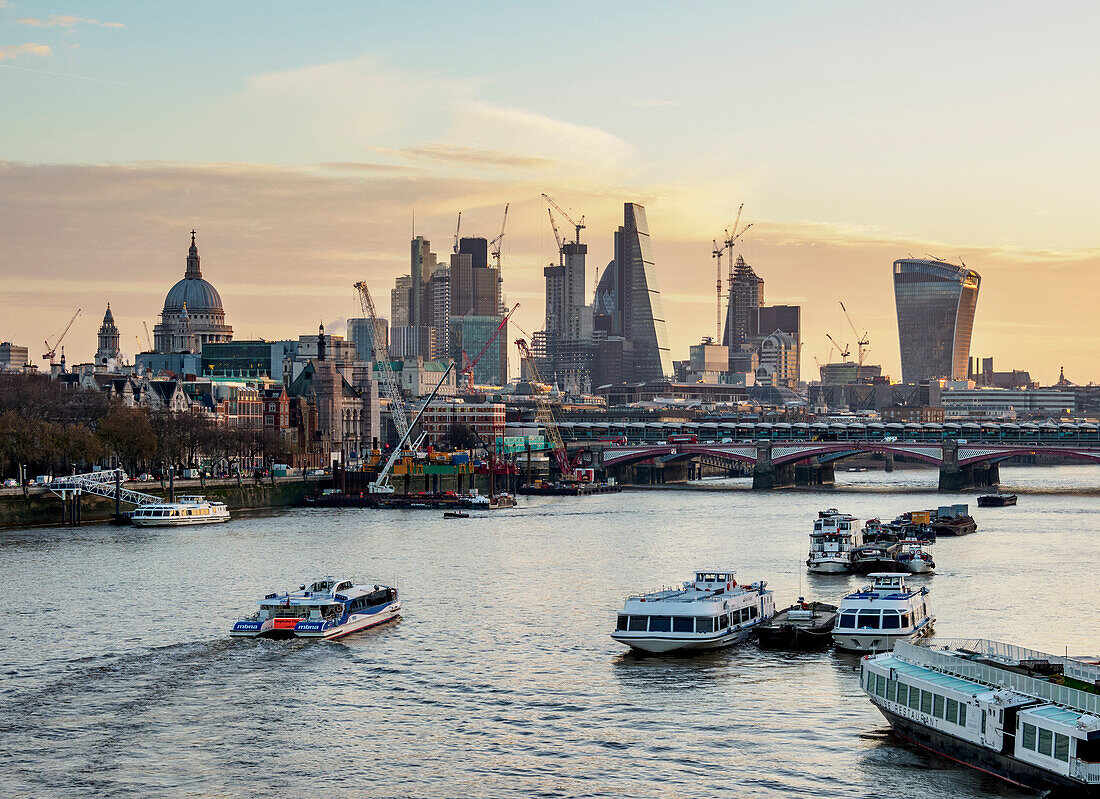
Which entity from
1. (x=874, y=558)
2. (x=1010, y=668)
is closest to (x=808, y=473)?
(x=874, y=558)

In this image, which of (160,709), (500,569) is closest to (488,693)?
(160,709)

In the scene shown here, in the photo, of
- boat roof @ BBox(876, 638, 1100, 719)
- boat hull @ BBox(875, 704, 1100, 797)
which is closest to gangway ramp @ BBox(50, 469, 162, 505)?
boat roof @ BBox(876, 638, 1100, 719)

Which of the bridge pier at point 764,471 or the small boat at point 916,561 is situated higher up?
the bridge pier at point 764,471

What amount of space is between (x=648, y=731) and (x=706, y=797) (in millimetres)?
6185

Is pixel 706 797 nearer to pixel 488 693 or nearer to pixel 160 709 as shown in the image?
pixel 488 693

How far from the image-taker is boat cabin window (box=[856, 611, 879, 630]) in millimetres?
55094

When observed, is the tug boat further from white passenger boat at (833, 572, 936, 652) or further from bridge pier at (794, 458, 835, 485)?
bridge pier at (794, 458, 835, 485)

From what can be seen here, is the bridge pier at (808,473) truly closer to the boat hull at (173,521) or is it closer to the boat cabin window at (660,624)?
the boat hull at (173,521)

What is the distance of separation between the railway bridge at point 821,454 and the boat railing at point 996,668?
392 ft

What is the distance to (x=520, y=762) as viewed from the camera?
41469 millimetres

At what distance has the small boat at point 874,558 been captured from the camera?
80938mm

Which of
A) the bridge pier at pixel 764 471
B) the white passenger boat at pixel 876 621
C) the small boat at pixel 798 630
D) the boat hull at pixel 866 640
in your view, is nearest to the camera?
the boat hull at pixel 866 640

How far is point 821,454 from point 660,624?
124 m

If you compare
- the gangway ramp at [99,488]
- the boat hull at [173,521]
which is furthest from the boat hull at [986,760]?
the gangway ramp at [99,488]
